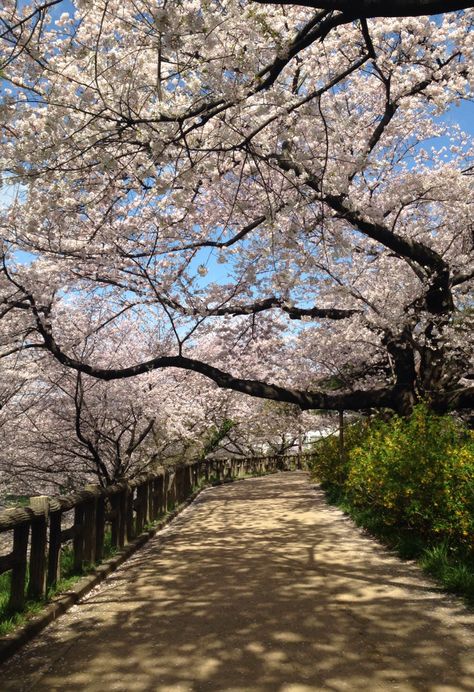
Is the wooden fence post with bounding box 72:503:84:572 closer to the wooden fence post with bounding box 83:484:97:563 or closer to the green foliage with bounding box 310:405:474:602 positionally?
the wooden fence post with bounding box 83:484:97:563

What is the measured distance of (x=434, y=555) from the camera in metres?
6.36

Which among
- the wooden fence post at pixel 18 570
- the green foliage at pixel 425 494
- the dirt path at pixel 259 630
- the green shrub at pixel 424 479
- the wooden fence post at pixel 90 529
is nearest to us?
the dirt path at pixel 259 630

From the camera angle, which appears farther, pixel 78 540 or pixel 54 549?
pixel 78 540

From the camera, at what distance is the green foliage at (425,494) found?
5.96 meters

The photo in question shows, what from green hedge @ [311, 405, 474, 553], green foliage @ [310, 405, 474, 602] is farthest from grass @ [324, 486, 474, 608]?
green hedge @ [311, 405, 474, 553]

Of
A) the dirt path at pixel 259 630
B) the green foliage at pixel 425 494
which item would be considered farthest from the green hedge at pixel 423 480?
the dirt path at pixel 259 630

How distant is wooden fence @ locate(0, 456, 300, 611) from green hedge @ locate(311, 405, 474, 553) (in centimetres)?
380

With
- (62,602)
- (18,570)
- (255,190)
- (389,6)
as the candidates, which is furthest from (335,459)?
(389,6)

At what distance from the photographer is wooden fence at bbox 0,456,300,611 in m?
4.94

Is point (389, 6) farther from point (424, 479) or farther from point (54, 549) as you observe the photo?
point (54, 549)

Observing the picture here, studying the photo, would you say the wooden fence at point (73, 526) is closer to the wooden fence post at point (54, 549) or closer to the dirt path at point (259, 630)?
the wooden fence post at point (54, 549)

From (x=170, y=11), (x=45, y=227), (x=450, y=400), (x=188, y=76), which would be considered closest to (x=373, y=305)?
(x=450, y=400)

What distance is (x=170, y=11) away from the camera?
4.15 metres

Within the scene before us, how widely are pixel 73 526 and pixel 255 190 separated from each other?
7.04 m
